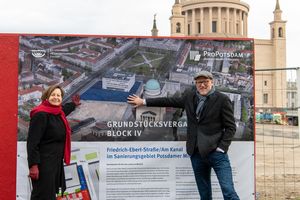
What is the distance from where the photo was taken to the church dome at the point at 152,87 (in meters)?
4.68

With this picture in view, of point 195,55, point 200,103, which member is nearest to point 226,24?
point 195,55

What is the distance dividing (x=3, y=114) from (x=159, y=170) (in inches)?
74.8

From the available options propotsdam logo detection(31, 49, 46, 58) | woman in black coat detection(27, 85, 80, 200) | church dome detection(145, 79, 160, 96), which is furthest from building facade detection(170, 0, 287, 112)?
woman in black coat detection(27, 85, 80, 200)

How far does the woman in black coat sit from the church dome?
1154 millimetres

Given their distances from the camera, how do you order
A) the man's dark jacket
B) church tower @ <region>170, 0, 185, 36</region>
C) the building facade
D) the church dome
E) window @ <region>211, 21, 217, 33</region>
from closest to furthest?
1. the man's dark jacket
2. the church dome
3. the building facade
4. church tower @ <region>170, 0, 185, 36</region>
5. window @ <region>211, 21, 217, 33</region>

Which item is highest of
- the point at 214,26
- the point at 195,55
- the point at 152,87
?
the point at 214,26

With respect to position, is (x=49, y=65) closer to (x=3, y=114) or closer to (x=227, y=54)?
(x=3, y=114)

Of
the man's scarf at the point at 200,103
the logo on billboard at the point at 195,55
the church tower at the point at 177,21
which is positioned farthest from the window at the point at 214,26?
the man's scarf at the point at 200,103

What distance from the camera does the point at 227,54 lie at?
4.78 metres

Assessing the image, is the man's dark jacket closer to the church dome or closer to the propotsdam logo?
the church dome

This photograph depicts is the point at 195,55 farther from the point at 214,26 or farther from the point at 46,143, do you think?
Result: the point at 214,26

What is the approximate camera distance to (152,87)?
15.4 ft

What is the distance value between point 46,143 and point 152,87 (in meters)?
1.46

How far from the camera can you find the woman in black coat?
370 cm
